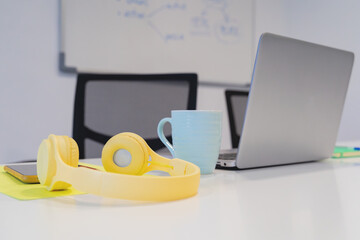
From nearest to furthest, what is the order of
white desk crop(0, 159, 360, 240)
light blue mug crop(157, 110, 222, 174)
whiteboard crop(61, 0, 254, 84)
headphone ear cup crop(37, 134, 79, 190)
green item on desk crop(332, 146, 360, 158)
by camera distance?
white desk crop(0, 159, 360, 240)
headphone ear cup crop(37, 134, 79, 190)
light blue mug crop(157, 110, 222, 174)
green item on desk crop(332, 146, 360, 158)
whiteboard crop(61, 0, 254, 84)

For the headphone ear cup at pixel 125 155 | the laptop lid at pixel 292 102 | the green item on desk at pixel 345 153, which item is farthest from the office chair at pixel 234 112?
the headphone ear cup at pixel 125 155

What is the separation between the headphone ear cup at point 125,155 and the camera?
46 cm

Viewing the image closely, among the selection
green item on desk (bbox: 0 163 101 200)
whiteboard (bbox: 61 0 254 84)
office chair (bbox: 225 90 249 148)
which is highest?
whiteboard (bbox: 61 0 254 84)

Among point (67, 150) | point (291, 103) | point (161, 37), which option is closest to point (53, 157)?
point (67, 150)

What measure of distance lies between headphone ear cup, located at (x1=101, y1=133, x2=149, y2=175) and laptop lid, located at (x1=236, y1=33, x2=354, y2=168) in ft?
0.63

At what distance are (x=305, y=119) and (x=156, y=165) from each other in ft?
1.11

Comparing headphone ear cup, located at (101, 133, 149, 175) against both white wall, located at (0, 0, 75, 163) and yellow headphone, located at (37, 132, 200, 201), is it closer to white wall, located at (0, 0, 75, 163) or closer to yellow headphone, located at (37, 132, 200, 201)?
yellow headphone, located at (37, 132, 200, 201)

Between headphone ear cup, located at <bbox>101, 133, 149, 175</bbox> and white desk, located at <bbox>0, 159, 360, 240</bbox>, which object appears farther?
headphone ear cup, located at <bbox>101, 133, 149, 175</bbox>

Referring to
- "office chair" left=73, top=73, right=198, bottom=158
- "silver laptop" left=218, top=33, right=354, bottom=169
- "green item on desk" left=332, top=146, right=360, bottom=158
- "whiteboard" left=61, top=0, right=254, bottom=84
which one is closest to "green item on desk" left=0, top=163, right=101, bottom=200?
"silver laptop" left=218, top=33, right=354, bottom=169

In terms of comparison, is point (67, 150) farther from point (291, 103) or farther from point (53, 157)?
point (291, 103)

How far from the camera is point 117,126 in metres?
1.32

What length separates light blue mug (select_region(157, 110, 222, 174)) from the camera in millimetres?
552

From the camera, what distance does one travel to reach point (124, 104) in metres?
1.33

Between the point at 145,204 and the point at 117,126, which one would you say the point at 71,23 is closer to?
the point at 117,126
